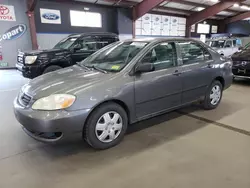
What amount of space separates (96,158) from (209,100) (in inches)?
94.0

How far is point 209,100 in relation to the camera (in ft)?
12.0

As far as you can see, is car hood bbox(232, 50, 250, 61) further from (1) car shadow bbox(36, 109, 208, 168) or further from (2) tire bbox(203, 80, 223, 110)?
(1) car shadow bbox(36, 109, 208, 168)

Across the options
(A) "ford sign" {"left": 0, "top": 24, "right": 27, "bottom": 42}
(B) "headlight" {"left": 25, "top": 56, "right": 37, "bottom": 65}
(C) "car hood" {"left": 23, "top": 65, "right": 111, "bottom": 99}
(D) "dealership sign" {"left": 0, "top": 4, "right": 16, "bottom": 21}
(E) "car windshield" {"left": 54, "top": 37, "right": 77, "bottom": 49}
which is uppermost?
(D) "dealership sign" {"left": 0, "top": 4, "right": 16, "bottom": 21}

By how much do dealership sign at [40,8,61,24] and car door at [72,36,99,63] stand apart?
18.5ft

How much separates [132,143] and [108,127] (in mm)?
426

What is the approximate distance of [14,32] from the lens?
32.2ft

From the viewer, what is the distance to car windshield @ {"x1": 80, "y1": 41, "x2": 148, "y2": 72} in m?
2.65

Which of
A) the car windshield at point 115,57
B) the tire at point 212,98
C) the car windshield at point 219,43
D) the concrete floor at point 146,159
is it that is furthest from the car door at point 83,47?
the car windshield at point 219,43

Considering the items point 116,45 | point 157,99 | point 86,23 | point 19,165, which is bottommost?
point 19,165

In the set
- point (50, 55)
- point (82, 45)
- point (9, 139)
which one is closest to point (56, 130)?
point (9, 139)

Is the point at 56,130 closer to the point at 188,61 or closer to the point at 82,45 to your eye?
the point at 188,61

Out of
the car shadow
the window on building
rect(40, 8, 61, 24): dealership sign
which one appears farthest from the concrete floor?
the window on building

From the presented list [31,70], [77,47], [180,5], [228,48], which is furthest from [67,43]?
[180,5]

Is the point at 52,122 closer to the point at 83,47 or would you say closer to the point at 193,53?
the point at 193,53
